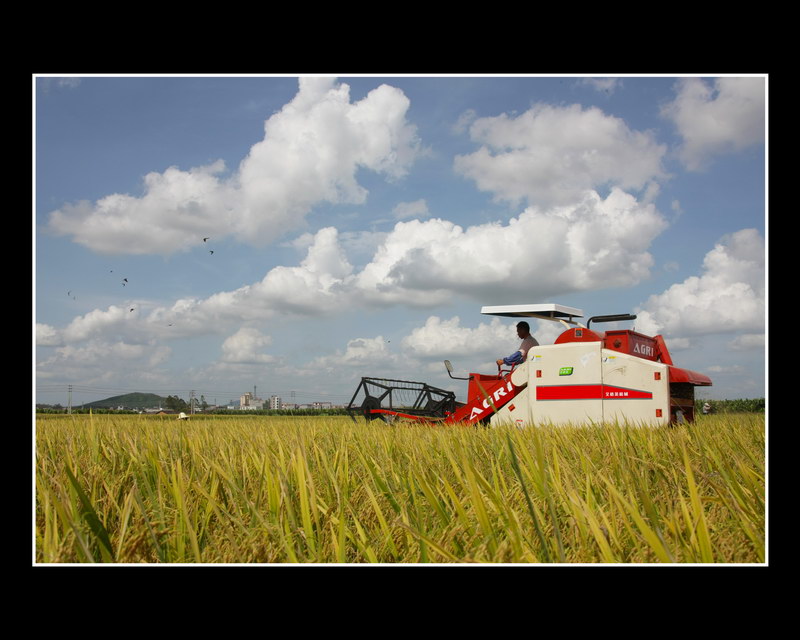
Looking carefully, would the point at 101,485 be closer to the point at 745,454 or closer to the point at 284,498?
the point at 284,498

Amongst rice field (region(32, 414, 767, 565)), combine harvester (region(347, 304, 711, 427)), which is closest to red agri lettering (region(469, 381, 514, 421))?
combine harvester (region(347, 304, 711, 427))

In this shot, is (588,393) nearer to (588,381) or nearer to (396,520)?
(588,381)

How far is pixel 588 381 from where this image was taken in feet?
26.9

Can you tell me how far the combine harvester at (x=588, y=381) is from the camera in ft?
25.8

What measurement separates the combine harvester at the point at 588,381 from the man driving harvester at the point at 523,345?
212mm

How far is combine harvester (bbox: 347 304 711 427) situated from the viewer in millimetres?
7879

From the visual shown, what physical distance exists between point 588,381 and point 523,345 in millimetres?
1373

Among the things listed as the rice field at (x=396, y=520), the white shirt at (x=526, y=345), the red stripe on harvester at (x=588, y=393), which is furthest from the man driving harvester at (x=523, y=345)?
the rice field at (x=396, y=520)

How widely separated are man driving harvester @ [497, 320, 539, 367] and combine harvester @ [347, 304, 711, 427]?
21cm

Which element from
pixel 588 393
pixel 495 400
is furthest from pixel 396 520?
pixel 495 400

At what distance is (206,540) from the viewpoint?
246 centimetres

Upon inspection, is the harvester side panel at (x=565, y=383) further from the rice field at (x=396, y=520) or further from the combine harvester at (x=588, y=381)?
the rice field at (x=396, y=520)

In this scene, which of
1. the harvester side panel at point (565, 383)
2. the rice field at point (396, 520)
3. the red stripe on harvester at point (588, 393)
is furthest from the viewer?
the harvester side panel at point (565, 383)

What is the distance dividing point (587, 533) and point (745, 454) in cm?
254
